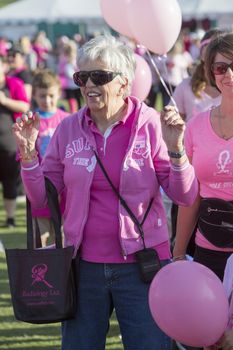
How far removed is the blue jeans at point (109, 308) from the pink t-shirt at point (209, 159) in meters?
0.58

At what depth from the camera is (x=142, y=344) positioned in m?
3.19

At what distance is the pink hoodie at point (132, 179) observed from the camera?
3.10 m

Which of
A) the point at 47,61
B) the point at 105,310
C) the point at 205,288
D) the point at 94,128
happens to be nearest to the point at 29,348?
the point at 105,310

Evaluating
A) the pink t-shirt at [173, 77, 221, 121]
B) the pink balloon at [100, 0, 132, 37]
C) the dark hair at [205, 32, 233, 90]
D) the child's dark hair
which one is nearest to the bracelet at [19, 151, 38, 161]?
the dark hair at [205, 32, 233, 90]

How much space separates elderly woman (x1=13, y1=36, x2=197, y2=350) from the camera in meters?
3.10

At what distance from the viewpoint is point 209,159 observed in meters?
3.50

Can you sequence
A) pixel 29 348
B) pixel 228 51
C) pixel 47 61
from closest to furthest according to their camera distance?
pixel 228 51
pixel 29 348
pixel 47 61

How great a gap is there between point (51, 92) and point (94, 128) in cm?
326

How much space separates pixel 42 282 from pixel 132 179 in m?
0.56

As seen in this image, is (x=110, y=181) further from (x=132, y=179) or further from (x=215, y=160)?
(x=215, y=160)

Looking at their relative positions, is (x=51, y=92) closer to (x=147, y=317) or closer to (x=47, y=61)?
(x=147, y=317)

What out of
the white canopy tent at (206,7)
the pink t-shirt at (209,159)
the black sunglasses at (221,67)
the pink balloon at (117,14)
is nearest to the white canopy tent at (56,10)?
the white canopy tent at (206,7)

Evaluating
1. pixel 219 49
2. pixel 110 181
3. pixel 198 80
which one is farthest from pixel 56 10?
pixel 110 181

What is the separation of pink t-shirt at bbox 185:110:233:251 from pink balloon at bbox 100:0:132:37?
167 cm
